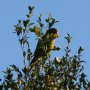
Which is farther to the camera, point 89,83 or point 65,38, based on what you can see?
point 65,38

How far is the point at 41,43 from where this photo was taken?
251 inches

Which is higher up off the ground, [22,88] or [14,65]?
[14,65]

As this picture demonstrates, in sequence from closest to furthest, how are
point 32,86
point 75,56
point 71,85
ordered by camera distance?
point 32,86 → point 71,85 → point 75,56

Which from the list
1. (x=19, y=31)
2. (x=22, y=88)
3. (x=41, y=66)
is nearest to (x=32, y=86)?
(x=22, y=88)

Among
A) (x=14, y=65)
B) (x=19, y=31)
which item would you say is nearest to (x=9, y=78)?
(x=14, y=65)

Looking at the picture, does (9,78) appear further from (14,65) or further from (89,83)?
(89,83)

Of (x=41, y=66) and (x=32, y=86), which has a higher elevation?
(x=41, y=66)

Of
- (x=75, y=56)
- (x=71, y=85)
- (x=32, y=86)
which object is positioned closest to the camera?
(x=32, y=86)

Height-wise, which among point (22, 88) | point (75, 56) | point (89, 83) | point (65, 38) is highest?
point (65, 38)

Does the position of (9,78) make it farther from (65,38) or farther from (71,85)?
(65,38)

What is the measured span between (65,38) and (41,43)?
86cm

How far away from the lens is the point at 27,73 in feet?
19.3

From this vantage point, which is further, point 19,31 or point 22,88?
point 19,31

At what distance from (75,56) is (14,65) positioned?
1209 mm
